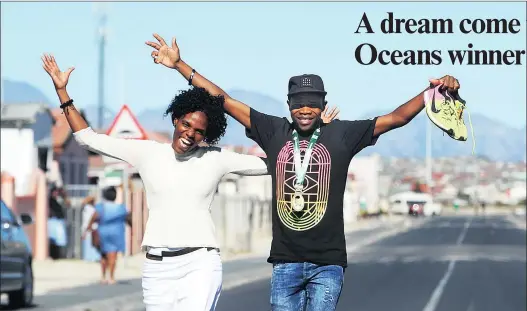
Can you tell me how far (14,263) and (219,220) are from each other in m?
24.4

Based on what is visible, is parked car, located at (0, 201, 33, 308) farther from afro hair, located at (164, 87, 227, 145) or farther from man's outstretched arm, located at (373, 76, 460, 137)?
man's outstretched arm, located at (373, 76, 460, 137)

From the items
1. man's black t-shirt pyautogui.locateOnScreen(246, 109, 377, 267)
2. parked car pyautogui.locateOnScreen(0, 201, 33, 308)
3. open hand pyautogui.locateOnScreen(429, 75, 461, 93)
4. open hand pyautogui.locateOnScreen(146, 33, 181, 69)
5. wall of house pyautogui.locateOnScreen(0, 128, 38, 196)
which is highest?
wall of house pyautogui.locateOnScreen(0, 128, 38, 196)

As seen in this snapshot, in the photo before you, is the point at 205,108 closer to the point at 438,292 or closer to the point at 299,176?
the point at 299,176

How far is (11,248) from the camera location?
1811cm

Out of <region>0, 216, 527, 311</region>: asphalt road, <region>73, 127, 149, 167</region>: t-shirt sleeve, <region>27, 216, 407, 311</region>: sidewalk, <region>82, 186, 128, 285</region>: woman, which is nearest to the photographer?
→ <region>73, 127, 149, 167</region>: t-shirt sleeve

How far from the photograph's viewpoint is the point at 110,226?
23516 millimetres

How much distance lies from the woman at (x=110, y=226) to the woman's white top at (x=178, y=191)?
15772mm

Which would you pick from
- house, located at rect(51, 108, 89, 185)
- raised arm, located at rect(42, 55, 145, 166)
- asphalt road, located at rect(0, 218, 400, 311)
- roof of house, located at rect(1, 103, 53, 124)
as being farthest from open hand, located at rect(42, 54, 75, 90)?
house, located at rect(51, 108, 89, 185)

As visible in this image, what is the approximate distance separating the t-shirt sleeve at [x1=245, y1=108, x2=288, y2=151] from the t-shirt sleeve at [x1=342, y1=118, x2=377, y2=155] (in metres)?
0.33

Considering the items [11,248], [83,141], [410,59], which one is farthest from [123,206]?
[83,141]

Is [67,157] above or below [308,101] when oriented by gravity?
above

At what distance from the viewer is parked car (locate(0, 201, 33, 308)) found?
17.8 meters

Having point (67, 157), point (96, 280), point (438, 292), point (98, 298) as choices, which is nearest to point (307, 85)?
point (98, 298)

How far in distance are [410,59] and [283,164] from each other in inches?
122
